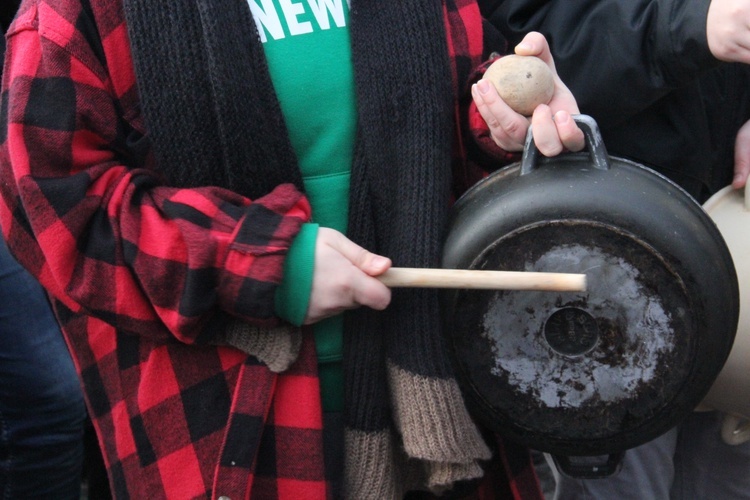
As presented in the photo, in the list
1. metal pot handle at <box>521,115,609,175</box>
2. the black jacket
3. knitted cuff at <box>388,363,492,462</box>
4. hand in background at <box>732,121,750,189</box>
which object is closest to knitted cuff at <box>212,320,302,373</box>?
knitted cuff at <box>388,363,492,462</box>

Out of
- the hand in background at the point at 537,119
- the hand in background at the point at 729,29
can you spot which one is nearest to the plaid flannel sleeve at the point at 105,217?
the hand in background at the point at 537,119

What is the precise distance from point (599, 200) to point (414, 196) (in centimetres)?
22

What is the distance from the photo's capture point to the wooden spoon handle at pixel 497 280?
0.86 metres

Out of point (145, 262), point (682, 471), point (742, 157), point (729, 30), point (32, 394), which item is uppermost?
point (729, 30)

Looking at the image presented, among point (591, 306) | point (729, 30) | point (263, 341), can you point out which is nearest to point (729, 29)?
point (729, 30)

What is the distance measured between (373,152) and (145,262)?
303 millimetres

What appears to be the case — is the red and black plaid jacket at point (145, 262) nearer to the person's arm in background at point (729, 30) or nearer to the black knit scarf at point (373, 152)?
the black knit scarf at point (373, 152)

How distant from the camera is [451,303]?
0.95 metres

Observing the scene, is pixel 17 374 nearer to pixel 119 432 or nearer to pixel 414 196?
pixel 119 432

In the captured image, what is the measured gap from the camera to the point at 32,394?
162 centimetres

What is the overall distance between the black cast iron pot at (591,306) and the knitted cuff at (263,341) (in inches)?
7.5

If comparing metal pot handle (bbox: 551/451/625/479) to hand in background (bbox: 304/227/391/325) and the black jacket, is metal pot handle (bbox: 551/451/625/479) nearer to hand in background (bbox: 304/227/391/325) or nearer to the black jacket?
hand in background (bbox: 304/227/391/325)

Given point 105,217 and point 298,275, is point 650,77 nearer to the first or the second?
point 298,275

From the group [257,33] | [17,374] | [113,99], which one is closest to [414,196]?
[257,33]
